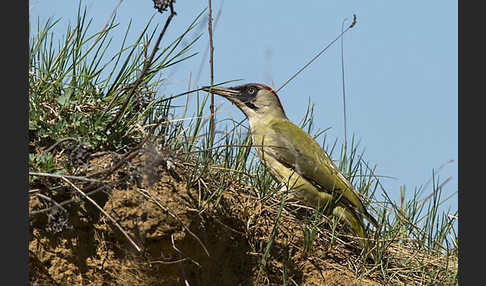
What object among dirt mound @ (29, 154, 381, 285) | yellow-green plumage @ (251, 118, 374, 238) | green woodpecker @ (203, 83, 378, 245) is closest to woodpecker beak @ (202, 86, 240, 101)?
green woodpecker @ (203, 83, 378, 245)

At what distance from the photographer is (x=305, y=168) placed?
18.1 ft

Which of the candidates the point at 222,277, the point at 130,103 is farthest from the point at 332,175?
the point at 130,103

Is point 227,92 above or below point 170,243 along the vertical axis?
above

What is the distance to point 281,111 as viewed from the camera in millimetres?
6320

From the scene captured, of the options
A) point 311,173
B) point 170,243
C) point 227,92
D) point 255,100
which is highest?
point 255,100

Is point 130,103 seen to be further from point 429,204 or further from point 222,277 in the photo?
point 429,204

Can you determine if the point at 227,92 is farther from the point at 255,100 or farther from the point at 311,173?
the point at 311,173

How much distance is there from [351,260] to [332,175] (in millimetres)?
921

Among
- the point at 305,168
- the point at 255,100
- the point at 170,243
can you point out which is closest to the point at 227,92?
the point at 255,100

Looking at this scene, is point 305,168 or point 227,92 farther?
point 227,92

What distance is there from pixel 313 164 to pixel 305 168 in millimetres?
136

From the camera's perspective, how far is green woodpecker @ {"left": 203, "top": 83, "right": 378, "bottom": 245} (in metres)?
5.22

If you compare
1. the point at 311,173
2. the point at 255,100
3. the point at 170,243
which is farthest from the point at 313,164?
the point at 170,243

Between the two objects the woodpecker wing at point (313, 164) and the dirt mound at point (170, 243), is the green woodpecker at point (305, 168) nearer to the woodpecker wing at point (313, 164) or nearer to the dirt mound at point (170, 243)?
the woodpecker wing at point (313, 164)
